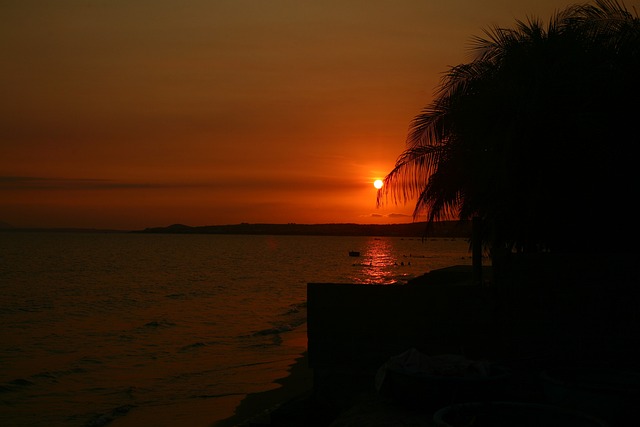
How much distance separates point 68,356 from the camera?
20812 mm

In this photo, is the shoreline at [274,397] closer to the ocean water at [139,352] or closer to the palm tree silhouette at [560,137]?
the ocean water at [139,352]

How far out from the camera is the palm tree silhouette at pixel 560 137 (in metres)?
10.1

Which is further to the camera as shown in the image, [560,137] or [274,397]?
[274,397]

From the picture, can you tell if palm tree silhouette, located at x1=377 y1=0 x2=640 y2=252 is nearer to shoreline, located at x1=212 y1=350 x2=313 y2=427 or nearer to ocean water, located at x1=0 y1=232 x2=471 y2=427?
shoreline, located at x1=212 y1=350 x2=313 y2=427

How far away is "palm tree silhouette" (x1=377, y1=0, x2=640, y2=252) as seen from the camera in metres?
10.1

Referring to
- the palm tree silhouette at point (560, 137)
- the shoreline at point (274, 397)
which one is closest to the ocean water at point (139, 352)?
the shoreline at point (274, 397)

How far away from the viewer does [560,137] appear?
9984mm

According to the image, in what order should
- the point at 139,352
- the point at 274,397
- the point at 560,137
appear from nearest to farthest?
the point at 560,137, the point at 274,397, the point at 139,352

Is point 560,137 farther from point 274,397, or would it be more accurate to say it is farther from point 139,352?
point 139,352

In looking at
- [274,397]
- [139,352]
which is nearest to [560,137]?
[274,397]

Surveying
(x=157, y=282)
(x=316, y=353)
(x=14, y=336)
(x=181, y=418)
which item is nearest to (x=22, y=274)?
(x=157, y=282)

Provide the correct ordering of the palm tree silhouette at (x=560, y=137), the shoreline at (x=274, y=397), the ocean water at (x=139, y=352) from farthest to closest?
the ocean water at (x=139, y=352) → the shoreline at (x=274, y=397) → the palm tree silhouette at (x=560, y=137)

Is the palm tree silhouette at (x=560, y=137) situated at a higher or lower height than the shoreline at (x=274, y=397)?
higher

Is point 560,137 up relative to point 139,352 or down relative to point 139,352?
up
